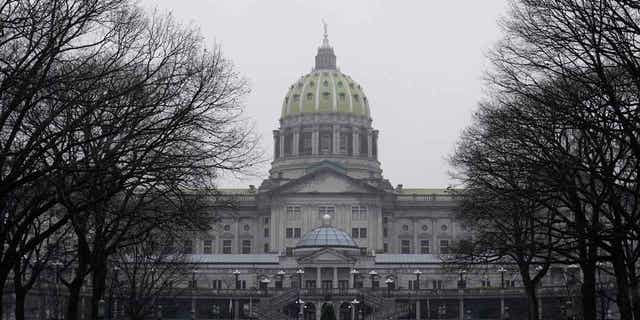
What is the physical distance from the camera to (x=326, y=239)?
455 ft

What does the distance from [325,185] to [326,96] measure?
78.0ft

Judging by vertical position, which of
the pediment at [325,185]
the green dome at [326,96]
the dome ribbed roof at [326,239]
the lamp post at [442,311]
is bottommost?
the lamp post at [442,311]

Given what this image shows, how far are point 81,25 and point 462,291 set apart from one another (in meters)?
94.0

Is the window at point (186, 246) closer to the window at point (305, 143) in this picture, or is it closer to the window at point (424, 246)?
the window at point (424, 246)

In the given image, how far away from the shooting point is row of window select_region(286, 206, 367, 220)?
15988 centimetres

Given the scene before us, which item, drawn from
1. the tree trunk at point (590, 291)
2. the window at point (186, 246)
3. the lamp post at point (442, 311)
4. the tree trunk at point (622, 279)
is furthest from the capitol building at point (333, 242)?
the tree trunk at point (622, 279)

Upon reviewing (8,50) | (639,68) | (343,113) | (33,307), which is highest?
(343,113)

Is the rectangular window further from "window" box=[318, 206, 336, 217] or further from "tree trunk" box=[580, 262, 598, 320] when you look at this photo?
"tree trunk" box=[580, 262, 598, 320]

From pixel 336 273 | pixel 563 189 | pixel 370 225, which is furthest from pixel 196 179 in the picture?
pixel 370 225

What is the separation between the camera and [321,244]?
5418 inches

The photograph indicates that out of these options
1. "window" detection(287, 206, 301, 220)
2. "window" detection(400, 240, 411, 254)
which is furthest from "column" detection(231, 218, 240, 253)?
"window" detection(400, 240, 411, 254)

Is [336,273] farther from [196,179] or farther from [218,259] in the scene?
[196,179]

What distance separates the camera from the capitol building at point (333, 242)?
387 feet

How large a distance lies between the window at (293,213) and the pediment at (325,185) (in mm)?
2689
